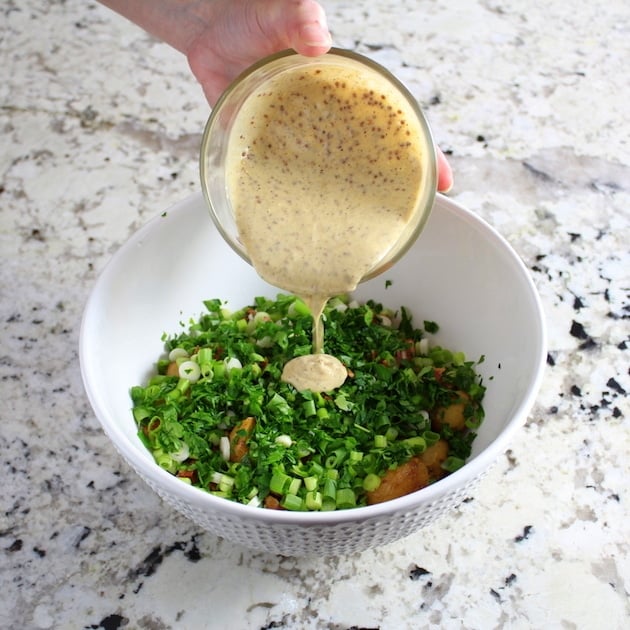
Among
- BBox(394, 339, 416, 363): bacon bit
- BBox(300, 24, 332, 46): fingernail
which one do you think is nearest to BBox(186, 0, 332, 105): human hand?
BBox(300, 24, 332, 46): fingernail

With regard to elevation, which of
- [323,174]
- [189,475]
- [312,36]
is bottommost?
[189,475]

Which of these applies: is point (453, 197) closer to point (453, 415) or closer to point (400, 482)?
point (453, 415)

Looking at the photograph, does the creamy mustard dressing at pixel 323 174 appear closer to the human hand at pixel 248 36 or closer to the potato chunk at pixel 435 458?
the human hand at pixel 248 36

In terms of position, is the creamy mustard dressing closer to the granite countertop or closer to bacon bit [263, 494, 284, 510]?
bacon bit [263, 494, 284, 510]

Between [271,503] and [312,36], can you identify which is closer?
[312,36]


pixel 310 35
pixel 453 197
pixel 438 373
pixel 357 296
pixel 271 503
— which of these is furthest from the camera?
pixel 453 197

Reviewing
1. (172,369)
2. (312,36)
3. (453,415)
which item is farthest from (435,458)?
(312,36)

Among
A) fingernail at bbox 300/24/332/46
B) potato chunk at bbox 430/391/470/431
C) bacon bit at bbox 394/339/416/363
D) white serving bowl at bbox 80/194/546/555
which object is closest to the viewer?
white serving bowl at bbox 80/194/546/555
